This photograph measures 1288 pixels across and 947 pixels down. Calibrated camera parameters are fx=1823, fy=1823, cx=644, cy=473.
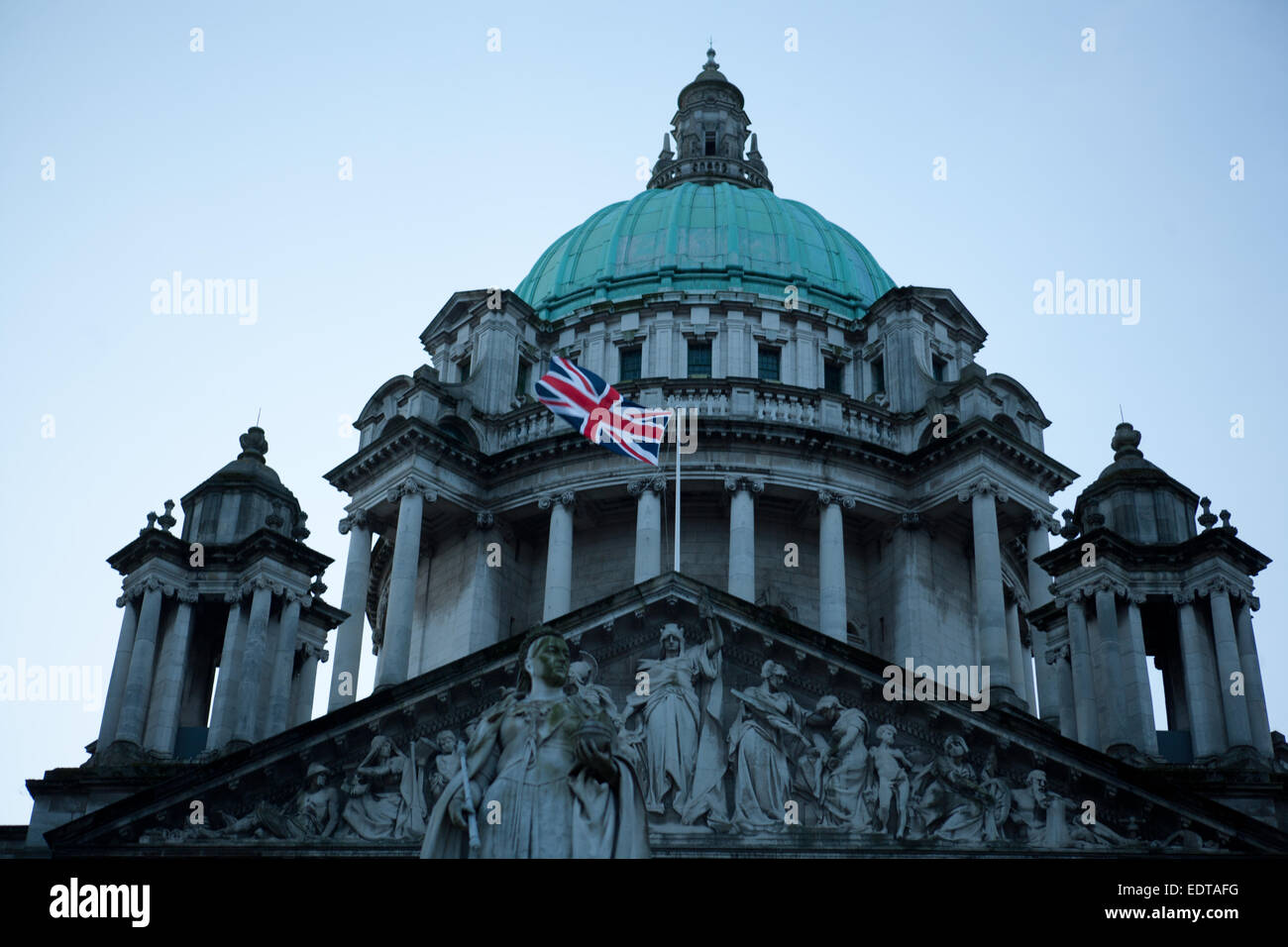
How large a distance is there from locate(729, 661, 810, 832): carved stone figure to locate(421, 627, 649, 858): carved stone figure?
10160 mm

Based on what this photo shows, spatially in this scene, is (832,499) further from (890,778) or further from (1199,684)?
(890,778)

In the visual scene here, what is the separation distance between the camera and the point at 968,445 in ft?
155

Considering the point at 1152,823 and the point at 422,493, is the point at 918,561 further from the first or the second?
the point at 1152,823

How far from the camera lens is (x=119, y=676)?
119ft

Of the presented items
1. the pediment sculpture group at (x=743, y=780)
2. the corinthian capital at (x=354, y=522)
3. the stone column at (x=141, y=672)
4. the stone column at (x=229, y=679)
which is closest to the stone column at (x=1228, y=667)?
the pediment sculpture group at (x=743, y=780)

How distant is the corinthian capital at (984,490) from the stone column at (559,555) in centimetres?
1015

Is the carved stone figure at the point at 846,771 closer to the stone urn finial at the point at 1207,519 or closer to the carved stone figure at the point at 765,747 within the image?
the carved stone figure at the point at 765,747

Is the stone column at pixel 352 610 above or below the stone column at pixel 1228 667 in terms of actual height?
above

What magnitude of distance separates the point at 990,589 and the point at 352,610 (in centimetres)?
1593

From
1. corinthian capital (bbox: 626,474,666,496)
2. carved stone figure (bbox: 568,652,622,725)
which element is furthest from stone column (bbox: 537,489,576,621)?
carved stone figure (bbox: 568,652,622,725)

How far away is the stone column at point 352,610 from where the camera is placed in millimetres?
44938

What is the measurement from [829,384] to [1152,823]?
27.0 m

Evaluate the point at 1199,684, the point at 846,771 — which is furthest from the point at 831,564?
the point at 846,771
